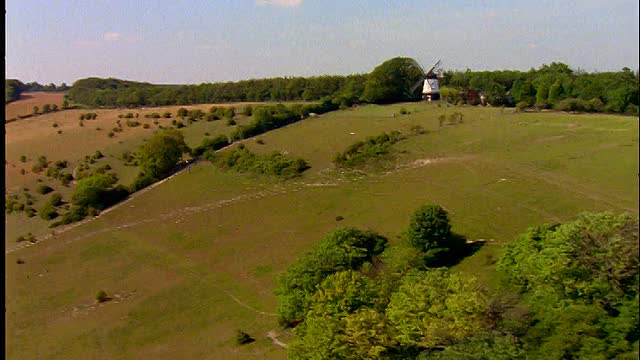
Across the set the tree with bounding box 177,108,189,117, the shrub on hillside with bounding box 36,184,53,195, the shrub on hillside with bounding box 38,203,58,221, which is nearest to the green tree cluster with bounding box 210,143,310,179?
the shrub on hillside with bounding box 38,203,58,221

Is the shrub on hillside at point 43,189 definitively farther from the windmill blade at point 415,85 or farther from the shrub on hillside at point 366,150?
the windmill blade at point 415,85

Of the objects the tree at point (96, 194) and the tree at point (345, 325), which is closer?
the tree at point (345, 325)

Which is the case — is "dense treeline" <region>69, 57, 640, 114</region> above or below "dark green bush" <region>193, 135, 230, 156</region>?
above

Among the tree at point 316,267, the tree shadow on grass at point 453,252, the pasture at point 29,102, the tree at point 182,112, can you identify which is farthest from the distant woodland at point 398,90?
the tree at point 316,267

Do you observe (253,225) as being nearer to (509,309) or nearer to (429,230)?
(429,230)

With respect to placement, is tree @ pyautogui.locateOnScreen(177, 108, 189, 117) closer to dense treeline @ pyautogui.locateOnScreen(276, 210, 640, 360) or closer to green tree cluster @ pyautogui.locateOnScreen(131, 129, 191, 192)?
green tree cluster @ pyautogui.locateOnScreen(131, 129, 191, 192)
